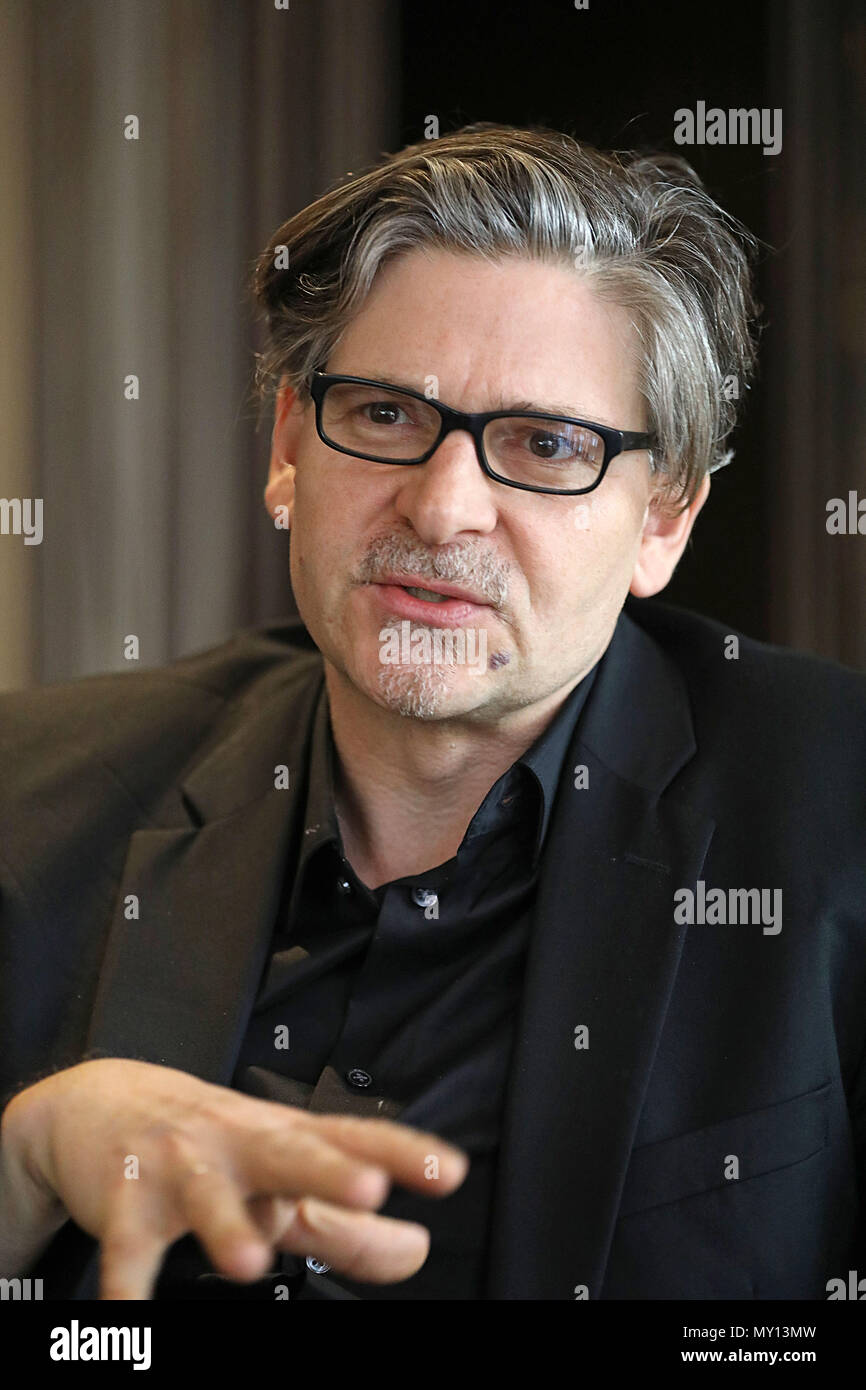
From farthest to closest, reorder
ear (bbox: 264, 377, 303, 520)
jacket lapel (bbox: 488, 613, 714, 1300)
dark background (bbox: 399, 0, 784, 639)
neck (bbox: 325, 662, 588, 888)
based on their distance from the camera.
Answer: dark background (bbox: 399, 0, 784, 639), ear (bbox: 264, 377, 303, 520), neck (bbox: 325, 662, 588, 888), jacket lapel (bbox: 488, 613, 714, 1300)

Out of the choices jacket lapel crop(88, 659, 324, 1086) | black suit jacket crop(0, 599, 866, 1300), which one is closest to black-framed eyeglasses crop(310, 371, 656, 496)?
black suit jacket crop(0, 599, 866, 1300)

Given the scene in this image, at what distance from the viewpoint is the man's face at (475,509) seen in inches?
40.8

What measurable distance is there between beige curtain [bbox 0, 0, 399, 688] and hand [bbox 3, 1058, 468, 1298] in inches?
35.3

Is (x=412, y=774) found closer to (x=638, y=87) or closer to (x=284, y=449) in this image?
(x=284, y=449)

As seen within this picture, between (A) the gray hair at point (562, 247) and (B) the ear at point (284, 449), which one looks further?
(B) the ear at point (284, 449)

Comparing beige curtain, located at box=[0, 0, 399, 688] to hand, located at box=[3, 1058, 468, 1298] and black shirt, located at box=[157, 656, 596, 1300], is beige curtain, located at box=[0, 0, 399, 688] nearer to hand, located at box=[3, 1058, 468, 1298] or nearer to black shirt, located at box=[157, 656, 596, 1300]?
black shirt, located at box=[157, 656, 596, 1300]

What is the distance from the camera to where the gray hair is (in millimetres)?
1088

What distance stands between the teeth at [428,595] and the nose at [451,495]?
0.05m

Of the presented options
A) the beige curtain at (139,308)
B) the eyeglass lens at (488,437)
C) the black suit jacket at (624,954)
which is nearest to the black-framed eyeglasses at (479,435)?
the eyeglass lens at (488,437)

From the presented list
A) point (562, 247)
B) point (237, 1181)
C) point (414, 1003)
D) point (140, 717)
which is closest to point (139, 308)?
point (140, 717)

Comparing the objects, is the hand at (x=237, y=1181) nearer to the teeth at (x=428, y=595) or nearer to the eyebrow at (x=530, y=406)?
the teeth at (x=428, y=595)

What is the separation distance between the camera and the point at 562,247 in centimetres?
109
